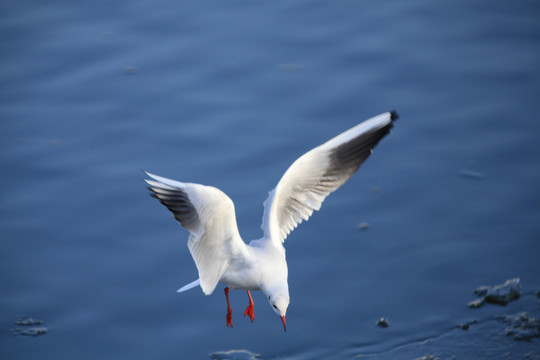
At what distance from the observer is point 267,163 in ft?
25.9

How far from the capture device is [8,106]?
8.94 meters

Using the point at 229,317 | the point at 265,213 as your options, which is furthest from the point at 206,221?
the point at 229,317

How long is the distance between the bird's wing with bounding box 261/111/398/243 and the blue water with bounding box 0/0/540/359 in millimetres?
796

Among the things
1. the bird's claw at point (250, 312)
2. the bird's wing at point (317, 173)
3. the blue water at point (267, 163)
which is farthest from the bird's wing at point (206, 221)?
the blue water at point (267, 163)

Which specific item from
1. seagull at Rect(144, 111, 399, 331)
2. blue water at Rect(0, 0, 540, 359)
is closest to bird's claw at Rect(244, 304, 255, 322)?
seagull at Rect(144, 111, 399, 331)

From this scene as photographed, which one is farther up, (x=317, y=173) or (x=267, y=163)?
(x=267, y=163)

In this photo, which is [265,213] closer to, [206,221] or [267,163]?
[206,221]

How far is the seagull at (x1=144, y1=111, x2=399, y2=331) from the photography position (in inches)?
211

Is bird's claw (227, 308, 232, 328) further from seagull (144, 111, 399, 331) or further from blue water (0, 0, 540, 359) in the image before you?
blue water (0, 0, 540, 359)

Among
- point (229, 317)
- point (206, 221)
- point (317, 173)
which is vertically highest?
point (317, 173)

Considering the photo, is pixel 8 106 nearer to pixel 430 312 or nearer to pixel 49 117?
pixel 49 117

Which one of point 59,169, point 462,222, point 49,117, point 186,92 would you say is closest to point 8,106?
point 49,117

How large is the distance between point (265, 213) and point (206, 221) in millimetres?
628

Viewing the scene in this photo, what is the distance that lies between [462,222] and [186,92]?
127 inches
